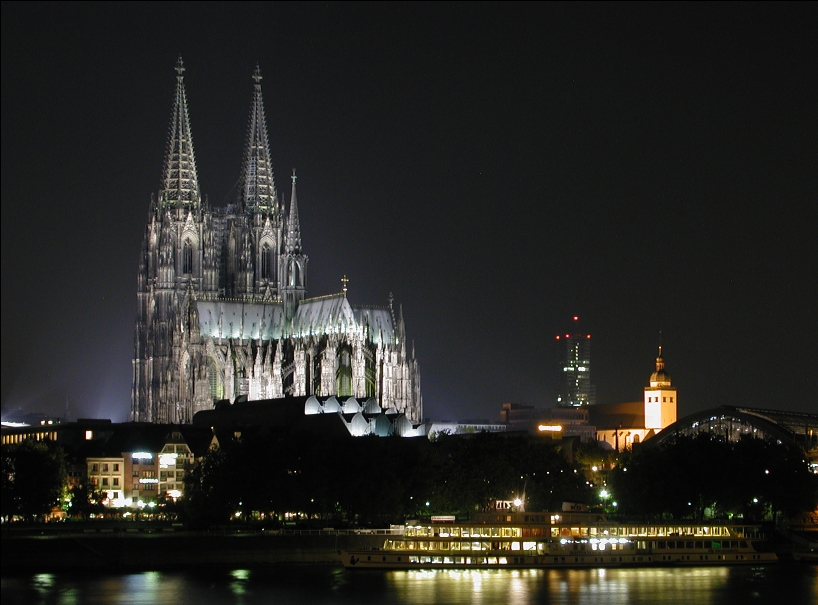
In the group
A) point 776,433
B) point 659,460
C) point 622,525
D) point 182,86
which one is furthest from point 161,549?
point 182,86

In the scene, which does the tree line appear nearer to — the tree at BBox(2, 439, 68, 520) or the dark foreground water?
the tree at BBox(2, 439, 68, 520)

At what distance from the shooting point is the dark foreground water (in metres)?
98.1

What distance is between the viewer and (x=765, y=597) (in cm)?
10150

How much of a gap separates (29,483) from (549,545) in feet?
118

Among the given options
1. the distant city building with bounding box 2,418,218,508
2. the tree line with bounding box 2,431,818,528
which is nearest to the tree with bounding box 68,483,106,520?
the tree line with bounding box 2,431,818,528

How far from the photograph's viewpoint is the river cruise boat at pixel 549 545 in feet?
383

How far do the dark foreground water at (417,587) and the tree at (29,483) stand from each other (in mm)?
17783

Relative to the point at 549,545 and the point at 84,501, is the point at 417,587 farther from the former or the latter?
the point at 84,501

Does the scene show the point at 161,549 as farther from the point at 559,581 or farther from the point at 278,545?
the point at 559,581

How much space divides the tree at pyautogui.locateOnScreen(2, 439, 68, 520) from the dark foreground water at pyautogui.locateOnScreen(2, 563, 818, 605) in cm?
1778

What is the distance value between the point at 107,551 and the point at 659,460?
47.4 m

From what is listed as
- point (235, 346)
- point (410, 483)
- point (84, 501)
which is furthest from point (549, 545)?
point (235, 346)

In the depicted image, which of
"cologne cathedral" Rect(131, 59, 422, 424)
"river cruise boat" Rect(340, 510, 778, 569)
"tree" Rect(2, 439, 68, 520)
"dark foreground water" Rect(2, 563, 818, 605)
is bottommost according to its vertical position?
"dark foreground water" Rect(2, 563, 818, 605)

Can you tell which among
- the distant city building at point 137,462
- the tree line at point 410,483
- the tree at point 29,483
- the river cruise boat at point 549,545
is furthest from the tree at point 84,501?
the river cruise boat at point 549,545
